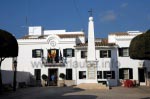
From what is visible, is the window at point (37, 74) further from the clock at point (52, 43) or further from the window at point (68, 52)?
the window at point (68, 52)

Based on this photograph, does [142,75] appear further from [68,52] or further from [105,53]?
[68,52]

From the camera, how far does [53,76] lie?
1689 inches

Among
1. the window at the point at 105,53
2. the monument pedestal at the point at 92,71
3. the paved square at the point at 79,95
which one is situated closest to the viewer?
the paved square at the point at 79,95

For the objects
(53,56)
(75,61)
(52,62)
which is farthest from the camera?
(53,56)

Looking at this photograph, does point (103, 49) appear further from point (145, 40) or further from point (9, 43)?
point (9, 43)

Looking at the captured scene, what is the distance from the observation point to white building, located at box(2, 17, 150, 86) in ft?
137

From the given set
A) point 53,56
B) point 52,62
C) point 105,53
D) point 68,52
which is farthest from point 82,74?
point 53,56

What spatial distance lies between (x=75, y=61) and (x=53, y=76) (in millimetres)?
3535

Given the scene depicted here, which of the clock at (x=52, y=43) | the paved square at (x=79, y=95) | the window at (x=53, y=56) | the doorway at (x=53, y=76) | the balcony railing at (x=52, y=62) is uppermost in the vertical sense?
the clock at (x=52, y=43)

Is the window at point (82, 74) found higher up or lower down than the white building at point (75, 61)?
lower down

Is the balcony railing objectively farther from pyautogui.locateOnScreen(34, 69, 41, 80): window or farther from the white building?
pyautogui.locateOnScreen(34, 69, 41, 80): window

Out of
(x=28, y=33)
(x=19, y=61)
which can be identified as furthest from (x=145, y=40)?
(x=28, y=33)

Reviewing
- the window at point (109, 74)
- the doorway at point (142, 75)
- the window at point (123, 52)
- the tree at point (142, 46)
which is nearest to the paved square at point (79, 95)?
the tree at point (142, 46)

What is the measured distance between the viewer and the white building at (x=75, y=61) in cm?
4178
